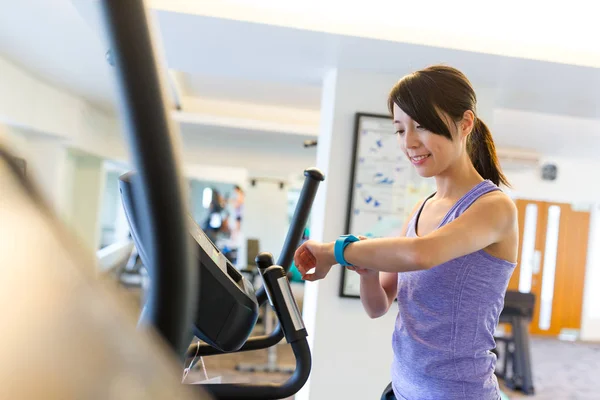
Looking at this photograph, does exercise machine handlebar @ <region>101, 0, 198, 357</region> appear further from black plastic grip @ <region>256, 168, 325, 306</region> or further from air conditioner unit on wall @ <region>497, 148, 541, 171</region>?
air conditioner unit on wall @ <region>497, 148, 541, 171</region>

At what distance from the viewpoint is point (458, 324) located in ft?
3.21

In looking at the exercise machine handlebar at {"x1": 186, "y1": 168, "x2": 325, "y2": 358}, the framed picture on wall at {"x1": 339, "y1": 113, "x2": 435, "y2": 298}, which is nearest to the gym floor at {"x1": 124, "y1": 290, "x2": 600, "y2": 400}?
the framed picture on wall at {"x1": 339, "y1": 113, "x2": 435, "y2": 298}

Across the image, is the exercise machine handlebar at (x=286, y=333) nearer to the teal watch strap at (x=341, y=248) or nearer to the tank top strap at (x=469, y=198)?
the teal watch strap at (x=341, y=248)

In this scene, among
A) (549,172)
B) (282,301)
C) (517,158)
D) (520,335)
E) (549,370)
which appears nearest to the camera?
(282,301)

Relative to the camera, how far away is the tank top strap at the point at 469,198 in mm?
984

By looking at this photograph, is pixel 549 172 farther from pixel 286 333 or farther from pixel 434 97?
pixel 286 333

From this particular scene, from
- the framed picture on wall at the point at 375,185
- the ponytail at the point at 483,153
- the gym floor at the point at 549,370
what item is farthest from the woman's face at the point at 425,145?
the gym floor at the point at 549,370

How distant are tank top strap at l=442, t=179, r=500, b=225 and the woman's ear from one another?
0.32 ft

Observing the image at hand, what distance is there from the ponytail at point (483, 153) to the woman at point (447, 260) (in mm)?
91

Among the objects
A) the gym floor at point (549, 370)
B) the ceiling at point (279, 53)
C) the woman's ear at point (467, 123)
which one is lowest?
the gym floor at point (549, 370)

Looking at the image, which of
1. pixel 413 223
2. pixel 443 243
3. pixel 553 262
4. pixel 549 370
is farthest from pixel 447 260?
pixel 553 262

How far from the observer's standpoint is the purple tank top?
98 centimetres

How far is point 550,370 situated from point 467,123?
6485 mm

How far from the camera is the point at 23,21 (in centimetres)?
332
